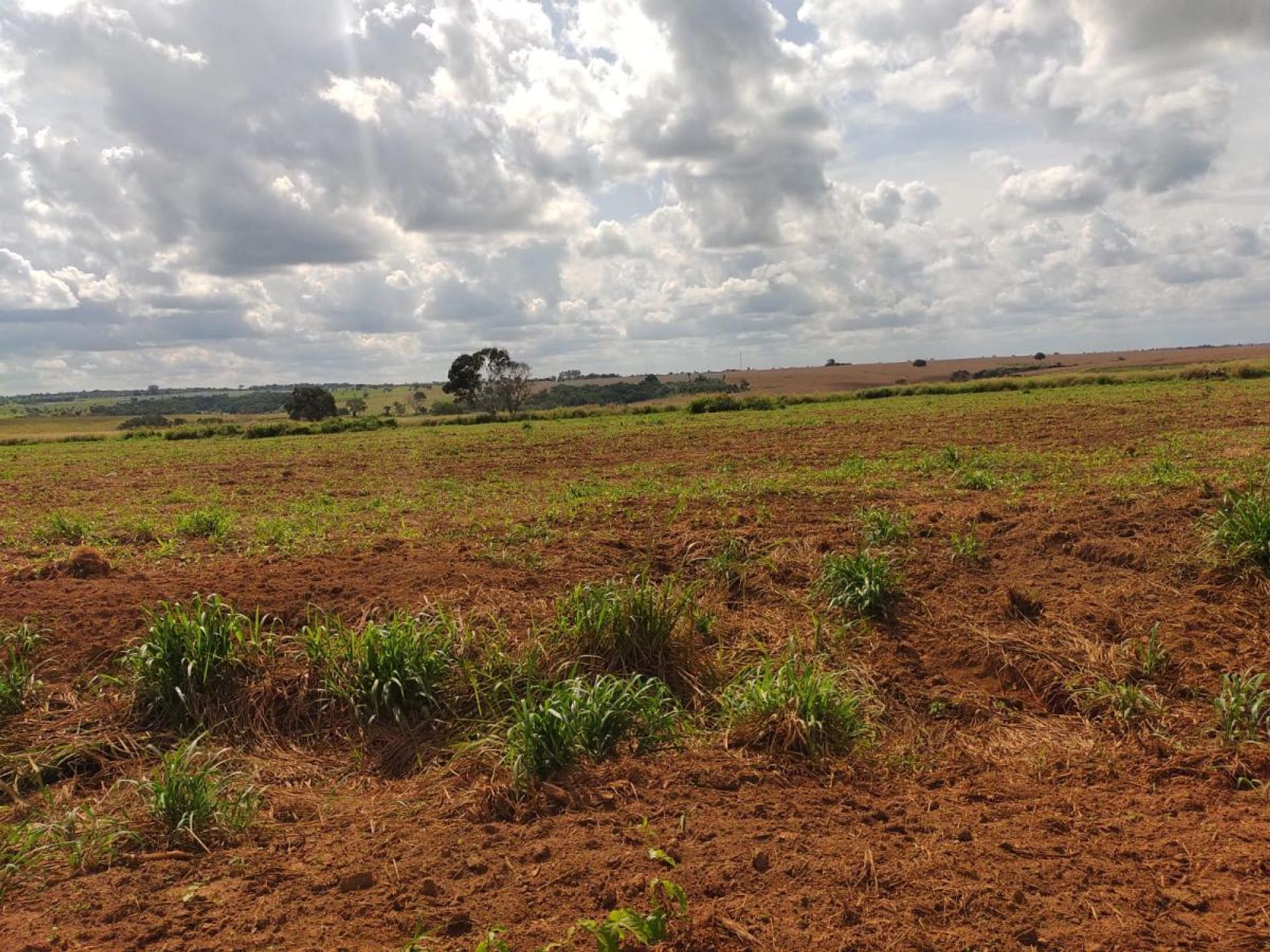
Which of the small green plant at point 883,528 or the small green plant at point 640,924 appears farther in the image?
the small green plant at point 883,528

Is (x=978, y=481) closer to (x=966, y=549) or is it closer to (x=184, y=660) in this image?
(x=966, y=549)

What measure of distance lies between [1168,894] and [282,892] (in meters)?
3.40

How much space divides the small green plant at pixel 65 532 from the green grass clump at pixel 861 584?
9.73 meters

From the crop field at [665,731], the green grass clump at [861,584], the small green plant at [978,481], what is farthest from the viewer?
the small green plant at [978,481]

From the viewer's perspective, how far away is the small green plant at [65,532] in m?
10.7

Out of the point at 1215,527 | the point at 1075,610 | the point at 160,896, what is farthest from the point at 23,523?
the point at 1215,527

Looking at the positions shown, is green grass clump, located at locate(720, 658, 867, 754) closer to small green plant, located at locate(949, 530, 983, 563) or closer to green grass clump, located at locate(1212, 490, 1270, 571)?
small green plant, located at locate(949, 530, 983, 563)

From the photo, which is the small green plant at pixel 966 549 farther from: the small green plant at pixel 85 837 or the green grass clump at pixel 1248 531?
the small green plant at pixel 85 837

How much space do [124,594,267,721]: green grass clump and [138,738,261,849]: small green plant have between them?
3.28 feet

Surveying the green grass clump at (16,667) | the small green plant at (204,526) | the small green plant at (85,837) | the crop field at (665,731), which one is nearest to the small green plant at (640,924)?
the crop field at (665,731)

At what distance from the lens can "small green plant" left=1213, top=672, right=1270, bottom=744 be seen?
4.24m

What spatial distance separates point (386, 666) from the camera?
200 inches

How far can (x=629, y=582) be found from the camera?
22.2 feet

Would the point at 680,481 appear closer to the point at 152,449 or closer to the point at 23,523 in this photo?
the point at 23,523
